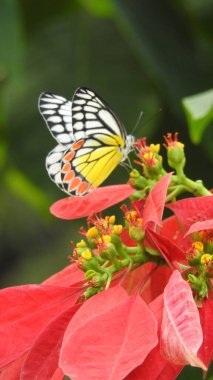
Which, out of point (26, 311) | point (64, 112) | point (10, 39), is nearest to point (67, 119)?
point (64, 112)

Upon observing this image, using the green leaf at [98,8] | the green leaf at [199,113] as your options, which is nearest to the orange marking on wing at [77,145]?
the green leaf at [199,113]

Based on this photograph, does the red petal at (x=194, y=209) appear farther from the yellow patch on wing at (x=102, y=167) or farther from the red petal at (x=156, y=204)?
the yellow patch on wing at (x=102, y=167)

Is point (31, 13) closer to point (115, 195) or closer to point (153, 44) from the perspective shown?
point (153, 44)

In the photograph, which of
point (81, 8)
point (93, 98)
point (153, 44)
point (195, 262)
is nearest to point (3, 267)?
point (81, 8)

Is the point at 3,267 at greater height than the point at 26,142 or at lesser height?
lesser

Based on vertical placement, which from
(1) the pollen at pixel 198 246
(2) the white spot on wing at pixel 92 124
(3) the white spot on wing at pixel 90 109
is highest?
(3) the white spot on wing at pixel 90 109

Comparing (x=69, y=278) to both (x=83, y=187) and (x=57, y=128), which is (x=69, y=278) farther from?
(x=57, y=128)

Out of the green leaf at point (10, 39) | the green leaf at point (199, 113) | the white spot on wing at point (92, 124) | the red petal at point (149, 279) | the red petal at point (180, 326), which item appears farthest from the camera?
the green leaf at point (10, 39)
